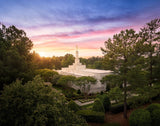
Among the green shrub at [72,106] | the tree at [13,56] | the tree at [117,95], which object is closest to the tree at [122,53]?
the tree at [117,95]

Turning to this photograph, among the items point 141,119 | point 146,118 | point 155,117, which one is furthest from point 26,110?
point 155,117

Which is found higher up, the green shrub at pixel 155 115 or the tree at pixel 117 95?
the tree at pixel 117 95

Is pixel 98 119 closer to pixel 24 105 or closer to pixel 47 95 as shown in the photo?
pixel 47 95

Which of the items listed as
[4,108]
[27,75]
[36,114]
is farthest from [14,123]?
[27,75]

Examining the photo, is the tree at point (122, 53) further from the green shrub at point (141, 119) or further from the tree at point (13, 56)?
the tree at point (13, 56)

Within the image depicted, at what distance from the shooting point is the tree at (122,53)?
11.9m

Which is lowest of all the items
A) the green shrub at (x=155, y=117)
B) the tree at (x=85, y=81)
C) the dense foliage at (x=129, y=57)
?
the green shrub at (x=155, y=117)

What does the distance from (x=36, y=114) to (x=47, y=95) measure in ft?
4.36

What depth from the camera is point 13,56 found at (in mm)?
15055

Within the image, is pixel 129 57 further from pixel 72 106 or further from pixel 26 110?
pixel 26 110

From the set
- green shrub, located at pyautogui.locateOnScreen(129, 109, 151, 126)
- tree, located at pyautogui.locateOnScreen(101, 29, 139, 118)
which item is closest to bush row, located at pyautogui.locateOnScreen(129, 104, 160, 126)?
green shrub, located at pyautogui.locateOnScreen(129, 109, 151, 126)

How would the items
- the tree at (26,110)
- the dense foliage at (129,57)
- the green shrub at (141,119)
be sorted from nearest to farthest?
the tree at (26,110), the green shrub at (141,119), the dense foliage at (129,57)

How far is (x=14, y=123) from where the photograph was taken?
5730 millimetres

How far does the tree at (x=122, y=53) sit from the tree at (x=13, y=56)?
11958 millimetres
